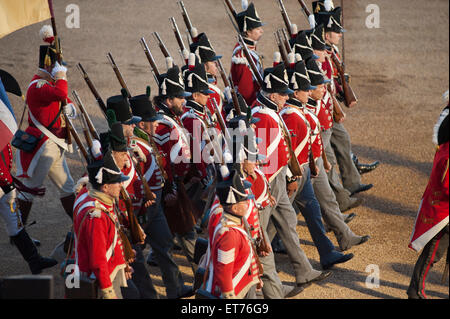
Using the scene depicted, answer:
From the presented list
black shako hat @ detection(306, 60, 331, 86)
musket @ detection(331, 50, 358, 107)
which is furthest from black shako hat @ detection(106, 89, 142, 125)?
musket @ detection(331, 50, 358, 107)

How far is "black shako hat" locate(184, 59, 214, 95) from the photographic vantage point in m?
8.91

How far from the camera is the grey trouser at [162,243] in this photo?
26.2 feet

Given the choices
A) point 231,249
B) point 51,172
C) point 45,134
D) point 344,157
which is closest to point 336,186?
point 344,157

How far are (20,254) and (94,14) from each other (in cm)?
1052

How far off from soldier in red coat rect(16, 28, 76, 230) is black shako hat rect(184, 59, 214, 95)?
4.47 ft

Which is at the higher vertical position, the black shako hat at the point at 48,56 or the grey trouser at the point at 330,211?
the black shako hat at the point at 48,56

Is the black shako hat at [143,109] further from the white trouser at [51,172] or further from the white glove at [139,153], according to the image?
the white trouser at [51,172]

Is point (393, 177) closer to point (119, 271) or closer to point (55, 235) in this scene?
point (55, 235)

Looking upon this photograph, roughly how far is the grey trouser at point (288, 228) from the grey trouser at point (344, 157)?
2368mm

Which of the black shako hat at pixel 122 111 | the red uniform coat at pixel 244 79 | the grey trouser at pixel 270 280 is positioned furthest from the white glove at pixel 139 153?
the red uniform coat at pixel 244 79

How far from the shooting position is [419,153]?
1205 cm

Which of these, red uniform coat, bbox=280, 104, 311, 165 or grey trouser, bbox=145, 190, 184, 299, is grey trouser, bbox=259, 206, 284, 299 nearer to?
grey trouser, bbox=145, 190, 184, 299

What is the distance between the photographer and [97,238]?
6402mm

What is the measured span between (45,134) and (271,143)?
2.65m
